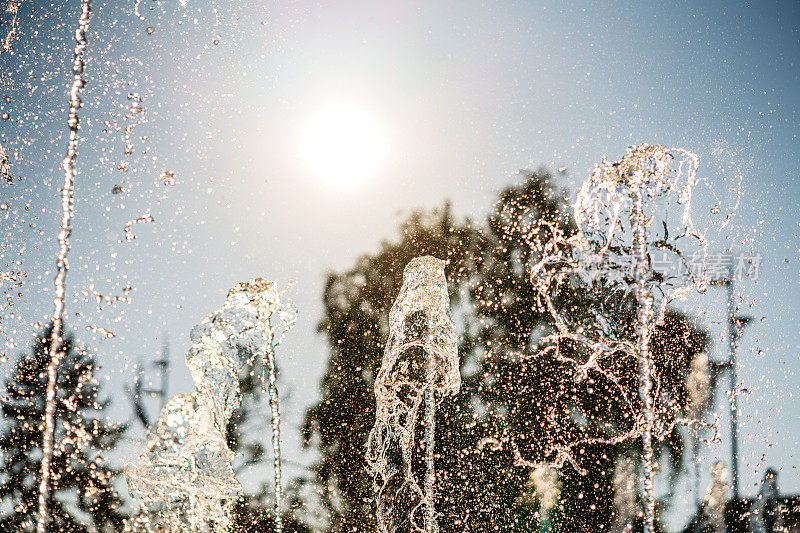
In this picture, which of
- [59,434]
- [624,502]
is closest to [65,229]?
[624,502]

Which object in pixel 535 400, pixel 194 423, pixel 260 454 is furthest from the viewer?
pixel 260 454

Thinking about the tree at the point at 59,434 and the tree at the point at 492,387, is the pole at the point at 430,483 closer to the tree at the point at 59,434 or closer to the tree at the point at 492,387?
the tree at the point at 492,387

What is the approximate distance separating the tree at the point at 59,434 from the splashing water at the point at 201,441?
14.6 metres

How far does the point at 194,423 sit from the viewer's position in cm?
643

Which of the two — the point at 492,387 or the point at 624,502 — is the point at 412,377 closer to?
the point at 492,387

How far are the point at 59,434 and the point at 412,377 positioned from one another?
18466 mm

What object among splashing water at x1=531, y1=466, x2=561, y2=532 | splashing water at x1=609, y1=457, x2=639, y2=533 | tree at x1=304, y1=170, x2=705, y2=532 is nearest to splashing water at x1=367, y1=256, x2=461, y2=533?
tree at x1=304, y1=170, x2=705, y2=532

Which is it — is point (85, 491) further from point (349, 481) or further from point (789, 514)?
point (789, 514)

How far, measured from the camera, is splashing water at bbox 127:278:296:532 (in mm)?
6375

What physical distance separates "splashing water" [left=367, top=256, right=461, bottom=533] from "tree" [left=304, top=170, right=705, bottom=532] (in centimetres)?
86

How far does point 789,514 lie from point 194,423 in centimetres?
989

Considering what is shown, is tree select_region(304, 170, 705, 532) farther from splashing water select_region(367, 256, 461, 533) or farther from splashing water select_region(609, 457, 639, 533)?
splashing water select_region(367, 256, 461, 533)

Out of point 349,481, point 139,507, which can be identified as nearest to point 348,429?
point 349,481

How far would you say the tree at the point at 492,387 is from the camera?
13.4m
